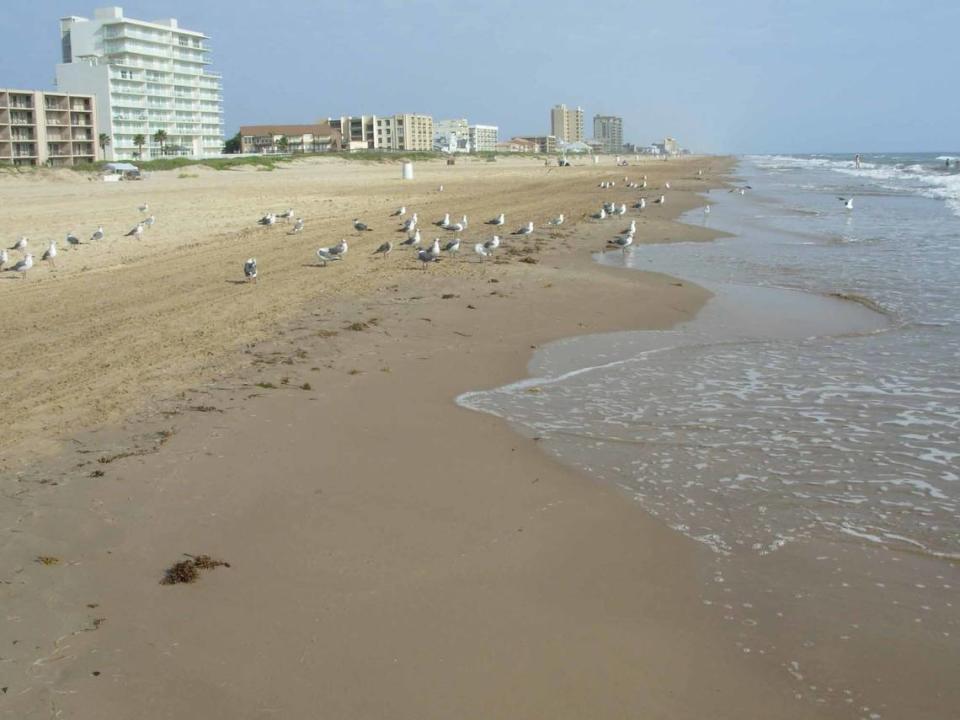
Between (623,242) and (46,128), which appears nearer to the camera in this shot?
(623,242)

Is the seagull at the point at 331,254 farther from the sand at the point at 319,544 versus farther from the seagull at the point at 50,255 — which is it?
the seagull at the point at 50,255

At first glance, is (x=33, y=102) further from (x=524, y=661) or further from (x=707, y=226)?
(x=524, y=661)

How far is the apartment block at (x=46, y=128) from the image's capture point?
71688 millimetres

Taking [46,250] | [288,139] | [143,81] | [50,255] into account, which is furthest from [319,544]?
[288,139]

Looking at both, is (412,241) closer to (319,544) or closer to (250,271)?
(250,271)

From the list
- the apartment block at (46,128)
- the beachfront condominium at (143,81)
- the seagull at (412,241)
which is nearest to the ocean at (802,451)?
the seagull at (412,241)

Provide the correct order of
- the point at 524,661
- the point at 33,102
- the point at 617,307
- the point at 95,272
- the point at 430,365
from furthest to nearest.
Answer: the point at 33,102, the point at 95,272, the point at 617,307, the point at 430,365, the point at 524,661

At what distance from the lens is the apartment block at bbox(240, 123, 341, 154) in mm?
123062

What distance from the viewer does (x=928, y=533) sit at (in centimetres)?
479

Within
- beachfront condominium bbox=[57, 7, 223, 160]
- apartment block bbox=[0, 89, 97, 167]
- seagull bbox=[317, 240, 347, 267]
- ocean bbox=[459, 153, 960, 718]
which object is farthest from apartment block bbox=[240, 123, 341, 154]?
ocean bbox=[459, 153, 960, 718]

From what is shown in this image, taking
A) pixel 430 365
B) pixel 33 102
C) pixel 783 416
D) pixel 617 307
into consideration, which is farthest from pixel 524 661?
pixel 33 102

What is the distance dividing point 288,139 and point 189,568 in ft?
427

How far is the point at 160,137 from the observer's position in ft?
314

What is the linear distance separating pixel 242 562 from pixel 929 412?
222 inches
